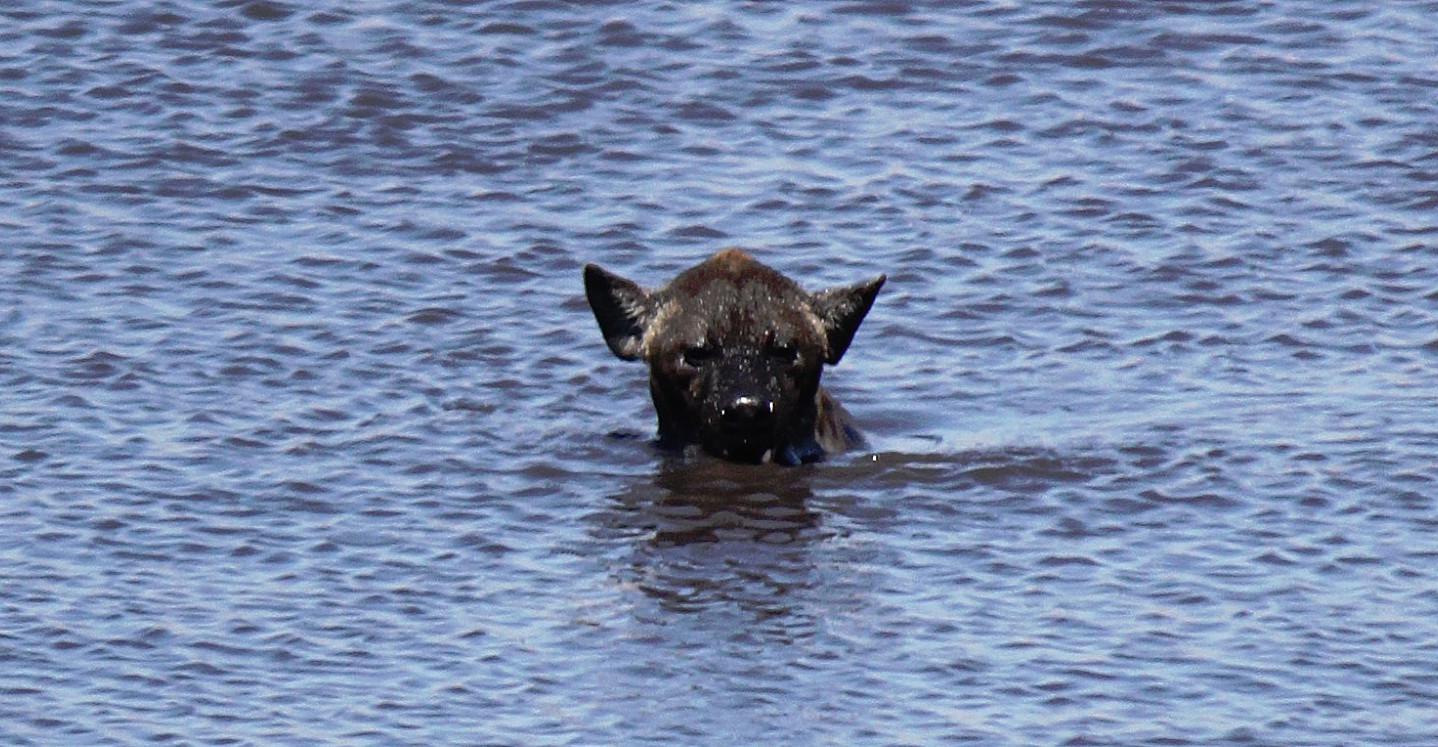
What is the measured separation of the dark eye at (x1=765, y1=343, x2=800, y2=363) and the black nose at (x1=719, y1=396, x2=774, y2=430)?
0.72 feet

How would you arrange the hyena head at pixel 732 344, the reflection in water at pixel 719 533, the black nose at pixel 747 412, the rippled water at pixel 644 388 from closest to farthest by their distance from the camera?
the rippled water at pixel 644 388 < the reflection in water at pixel 719 533 < the black nose at pixel 747 412 < the hyena head at pixel 732 344

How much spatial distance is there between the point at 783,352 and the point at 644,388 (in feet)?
5.85

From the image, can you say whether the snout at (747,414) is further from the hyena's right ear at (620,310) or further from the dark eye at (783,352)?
the hyena's right ear at (620,310)

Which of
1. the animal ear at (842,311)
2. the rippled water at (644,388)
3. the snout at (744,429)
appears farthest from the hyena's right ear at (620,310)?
the animal ear at (842,311)

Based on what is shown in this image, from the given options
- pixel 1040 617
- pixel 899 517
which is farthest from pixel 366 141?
pixel 1040 617

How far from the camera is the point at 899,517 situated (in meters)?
11.5

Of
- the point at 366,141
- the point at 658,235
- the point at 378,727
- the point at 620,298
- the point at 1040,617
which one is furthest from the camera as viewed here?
the point at 366,141

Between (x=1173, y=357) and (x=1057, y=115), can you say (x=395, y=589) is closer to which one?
(x=1173, y=357)

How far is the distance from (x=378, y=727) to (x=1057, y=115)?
9.44 metres

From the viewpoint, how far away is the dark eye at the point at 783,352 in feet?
39.7

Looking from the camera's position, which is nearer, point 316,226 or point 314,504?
point 314,504

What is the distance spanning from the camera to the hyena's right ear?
12.5 meters

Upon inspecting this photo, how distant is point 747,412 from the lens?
39.2 ft

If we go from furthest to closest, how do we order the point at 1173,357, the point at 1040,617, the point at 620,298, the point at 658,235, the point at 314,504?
1. the point at 658,235
2. the point at 1173,357
3. the point at 620,298
4. the point at 314,504
5. the point at 1040,617
